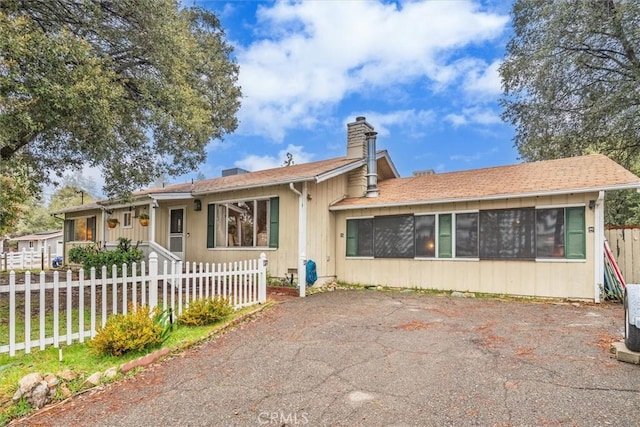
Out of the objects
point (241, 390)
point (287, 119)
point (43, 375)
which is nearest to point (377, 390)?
point (241, 390)

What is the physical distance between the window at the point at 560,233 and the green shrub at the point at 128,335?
25.7 feet

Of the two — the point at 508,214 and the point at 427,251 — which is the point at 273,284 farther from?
the point at 508,214

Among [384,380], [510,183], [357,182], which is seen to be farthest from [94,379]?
[357,182]

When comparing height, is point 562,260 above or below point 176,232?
below

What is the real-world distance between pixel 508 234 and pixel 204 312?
22.7ft

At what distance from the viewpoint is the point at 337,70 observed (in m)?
19.3

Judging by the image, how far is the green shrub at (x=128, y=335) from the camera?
453cm

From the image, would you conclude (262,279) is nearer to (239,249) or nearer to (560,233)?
(239,249)

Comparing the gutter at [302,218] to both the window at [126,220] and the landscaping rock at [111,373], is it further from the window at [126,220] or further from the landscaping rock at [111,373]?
the window at [126,220]

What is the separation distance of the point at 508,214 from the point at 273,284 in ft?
19.8

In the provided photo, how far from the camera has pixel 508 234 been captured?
357 inches

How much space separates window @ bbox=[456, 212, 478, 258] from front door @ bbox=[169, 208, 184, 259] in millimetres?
8834

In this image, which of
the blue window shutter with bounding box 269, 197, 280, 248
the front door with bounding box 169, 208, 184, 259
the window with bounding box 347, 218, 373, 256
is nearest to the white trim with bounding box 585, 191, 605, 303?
the window with bounding box 347, 218, 373, 256

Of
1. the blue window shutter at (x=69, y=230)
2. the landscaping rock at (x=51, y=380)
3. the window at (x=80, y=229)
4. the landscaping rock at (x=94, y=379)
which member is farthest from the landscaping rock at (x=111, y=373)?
the blue window shutter at (x=69, y=230)
